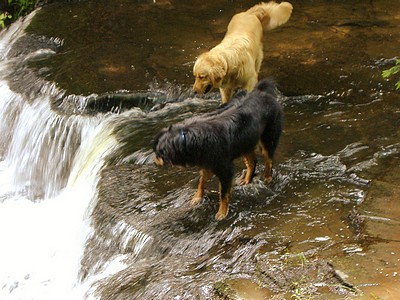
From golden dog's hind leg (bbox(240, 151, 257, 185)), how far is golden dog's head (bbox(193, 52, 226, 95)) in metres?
1.16

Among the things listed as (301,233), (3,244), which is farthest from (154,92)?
(301,233)

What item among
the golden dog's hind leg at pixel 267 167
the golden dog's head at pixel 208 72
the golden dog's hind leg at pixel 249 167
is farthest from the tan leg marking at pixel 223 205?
the golden dog's head at pixel 208 72

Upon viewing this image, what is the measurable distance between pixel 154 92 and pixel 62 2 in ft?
16.3

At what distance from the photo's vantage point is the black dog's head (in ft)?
16.5

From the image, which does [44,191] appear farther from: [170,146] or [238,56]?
[170,146]

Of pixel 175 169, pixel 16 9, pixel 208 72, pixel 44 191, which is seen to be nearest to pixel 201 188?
pixel 175 169

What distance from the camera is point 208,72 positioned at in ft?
21.8

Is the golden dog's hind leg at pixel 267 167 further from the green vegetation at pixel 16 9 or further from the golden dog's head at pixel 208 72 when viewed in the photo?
the green vegetation at pixel 16 9

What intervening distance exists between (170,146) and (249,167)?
126cm

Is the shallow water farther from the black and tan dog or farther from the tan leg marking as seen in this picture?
the black and tan dog

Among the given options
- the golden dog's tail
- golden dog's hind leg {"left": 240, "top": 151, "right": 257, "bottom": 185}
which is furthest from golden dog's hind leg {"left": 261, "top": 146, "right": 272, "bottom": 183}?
the golden dog's tail

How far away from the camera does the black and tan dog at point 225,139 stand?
5.07m

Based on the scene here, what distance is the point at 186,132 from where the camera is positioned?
5.10 m

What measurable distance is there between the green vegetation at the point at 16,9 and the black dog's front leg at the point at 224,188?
9.11 metres
